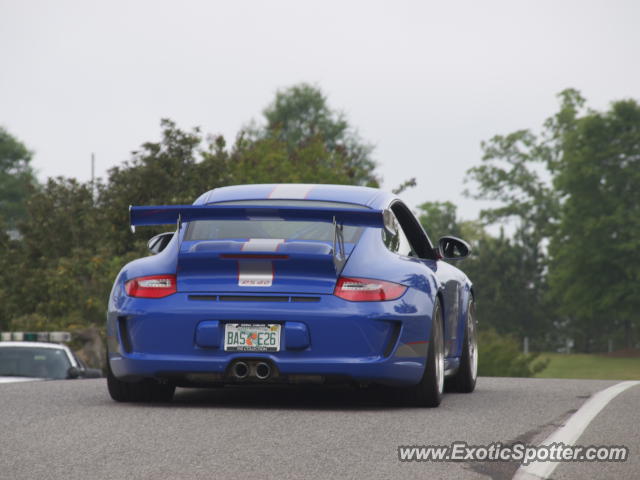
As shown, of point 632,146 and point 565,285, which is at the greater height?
point 632,146

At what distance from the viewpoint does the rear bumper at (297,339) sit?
7.80 m

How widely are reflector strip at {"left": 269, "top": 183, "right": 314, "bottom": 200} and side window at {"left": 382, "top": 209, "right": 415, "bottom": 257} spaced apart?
0.65 metres

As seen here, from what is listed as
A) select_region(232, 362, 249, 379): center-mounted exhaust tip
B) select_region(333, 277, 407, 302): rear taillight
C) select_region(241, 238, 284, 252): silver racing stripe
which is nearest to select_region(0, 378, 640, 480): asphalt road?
select_region(232, 362, 249, 379): center-mounted exhaust tip

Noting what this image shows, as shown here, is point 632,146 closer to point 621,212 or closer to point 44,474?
point 621,212

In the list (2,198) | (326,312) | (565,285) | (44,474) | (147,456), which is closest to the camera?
(44,474)

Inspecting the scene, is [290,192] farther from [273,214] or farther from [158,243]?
[158,243]

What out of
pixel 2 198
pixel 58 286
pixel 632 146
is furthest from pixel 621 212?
pixel 2 198

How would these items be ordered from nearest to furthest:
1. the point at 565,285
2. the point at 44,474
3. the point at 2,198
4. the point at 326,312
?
the point at 44,474, the point at 326,312, the point at 565,285, the point at 2,198

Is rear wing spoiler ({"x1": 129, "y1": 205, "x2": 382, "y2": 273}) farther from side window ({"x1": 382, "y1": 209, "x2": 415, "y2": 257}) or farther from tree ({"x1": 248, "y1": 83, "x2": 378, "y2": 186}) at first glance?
tree ({"x1": 248, "y1": 83, "x2": 378, "y2": 186})

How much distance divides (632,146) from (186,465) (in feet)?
201

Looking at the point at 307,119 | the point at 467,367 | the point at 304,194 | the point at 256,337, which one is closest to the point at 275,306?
the point at 256,337

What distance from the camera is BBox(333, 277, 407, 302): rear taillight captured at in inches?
310

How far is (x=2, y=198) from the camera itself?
281 feet

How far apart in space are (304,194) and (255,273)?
1186mm
